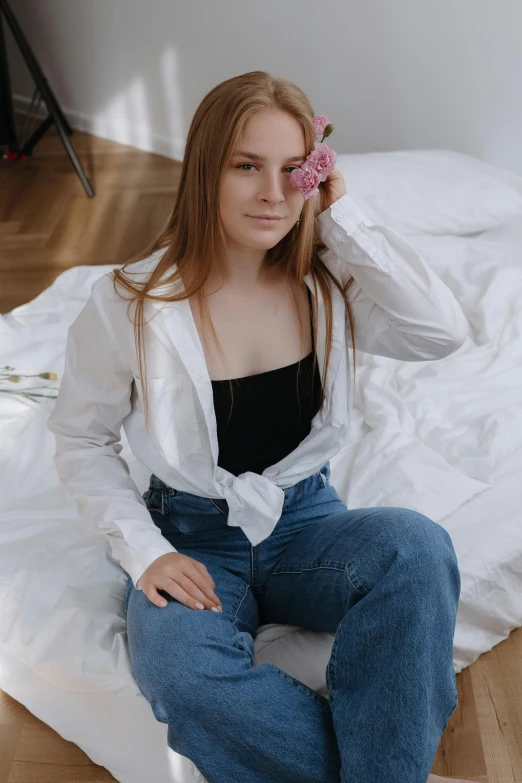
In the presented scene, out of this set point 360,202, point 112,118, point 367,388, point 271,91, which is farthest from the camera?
point 112,118

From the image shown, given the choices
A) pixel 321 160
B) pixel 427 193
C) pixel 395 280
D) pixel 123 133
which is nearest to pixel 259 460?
pixel 395 280

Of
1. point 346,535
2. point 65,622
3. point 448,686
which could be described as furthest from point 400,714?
point 65,622

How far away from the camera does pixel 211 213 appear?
3.96 ft

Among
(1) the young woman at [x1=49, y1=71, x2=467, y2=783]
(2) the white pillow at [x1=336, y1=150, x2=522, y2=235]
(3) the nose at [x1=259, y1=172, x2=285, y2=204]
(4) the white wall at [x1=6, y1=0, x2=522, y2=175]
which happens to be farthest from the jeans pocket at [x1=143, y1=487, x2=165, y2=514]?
(4) the white wall at [x1=6, y1=0, x2=522, y2=175]

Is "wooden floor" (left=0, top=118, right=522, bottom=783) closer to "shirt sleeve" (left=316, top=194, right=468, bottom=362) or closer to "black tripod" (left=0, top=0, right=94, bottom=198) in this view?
"black tripod" (left=0, top=0, right=94, bottom=198)

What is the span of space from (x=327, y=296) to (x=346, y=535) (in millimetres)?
351

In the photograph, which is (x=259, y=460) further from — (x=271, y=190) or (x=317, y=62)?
(x=317, y=62)

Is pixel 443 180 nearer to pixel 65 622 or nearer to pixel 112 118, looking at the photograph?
pixel 65 622

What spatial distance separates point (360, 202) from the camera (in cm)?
229

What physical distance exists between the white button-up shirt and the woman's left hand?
0.01 m

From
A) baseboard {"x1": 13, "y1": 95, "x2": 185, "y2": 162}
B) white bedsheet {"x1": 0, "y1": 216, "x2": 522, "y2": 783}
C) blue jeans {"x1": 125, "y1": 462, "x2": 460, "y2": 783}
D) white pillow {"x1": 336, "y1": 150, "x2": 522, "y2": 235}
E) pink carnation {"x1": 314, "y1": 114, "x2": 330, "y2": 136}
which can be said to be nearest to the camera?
blue jeans {"x1": 125, "y1": 462, "x2": 460, "y2": 783}

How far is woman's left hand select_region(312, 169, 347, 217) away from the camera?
126cm

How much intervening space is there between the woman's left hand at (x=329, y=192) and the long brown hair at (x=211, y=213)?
1.0 inches

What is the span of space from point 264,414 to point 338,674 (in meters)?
0.37
